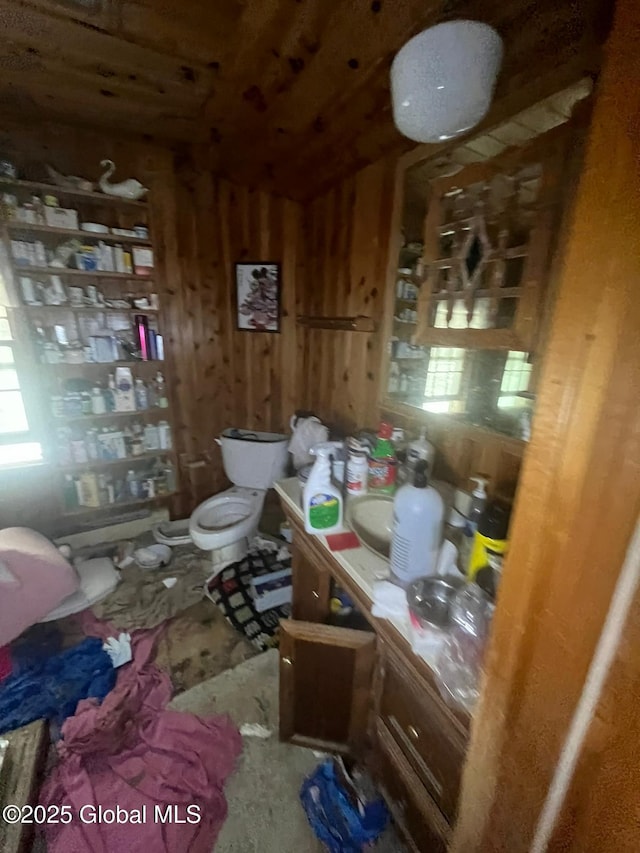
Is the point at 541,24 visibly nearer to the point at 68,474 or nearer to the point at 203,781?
the point at 203,781

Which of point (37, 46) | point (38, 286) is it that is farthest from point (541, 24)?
point (38, 286)

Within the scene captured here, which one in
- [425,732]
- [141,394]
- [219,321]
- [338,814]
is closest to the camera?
[425,732]

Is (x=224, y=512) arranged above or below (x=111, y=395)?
below

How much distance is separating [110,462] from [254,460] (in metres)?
0.82

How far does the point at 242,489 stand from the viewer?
2.15 m

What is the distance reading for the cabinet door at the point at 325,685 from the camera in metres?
0.93

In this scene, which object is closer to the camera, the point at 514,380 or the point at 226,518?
the point at 514,380

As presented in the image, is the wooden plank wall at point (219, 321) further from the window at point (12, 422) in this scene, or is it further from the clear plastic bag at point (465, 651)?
the clear plastic bag at point (465, 651)

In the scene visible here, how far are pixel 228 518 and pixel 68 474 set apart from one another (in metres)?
0.92

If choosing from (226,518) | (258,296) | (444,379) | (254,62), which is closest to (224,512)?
(226,518)

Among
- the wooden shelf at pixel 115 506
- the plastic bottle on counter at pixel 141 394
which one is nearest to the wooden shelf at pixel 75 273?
the plastic bottle on counter at pixel 141 394

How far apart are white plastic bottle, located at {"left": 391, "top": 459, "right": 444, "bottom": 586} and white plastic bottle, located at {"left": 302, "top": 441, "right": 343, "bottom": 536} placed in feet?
0.89

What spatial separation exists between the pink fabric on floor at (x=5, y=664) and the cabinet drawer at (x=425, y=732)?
4.85 ft

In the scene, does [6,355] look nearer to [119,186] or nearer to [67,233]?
[67,233]
